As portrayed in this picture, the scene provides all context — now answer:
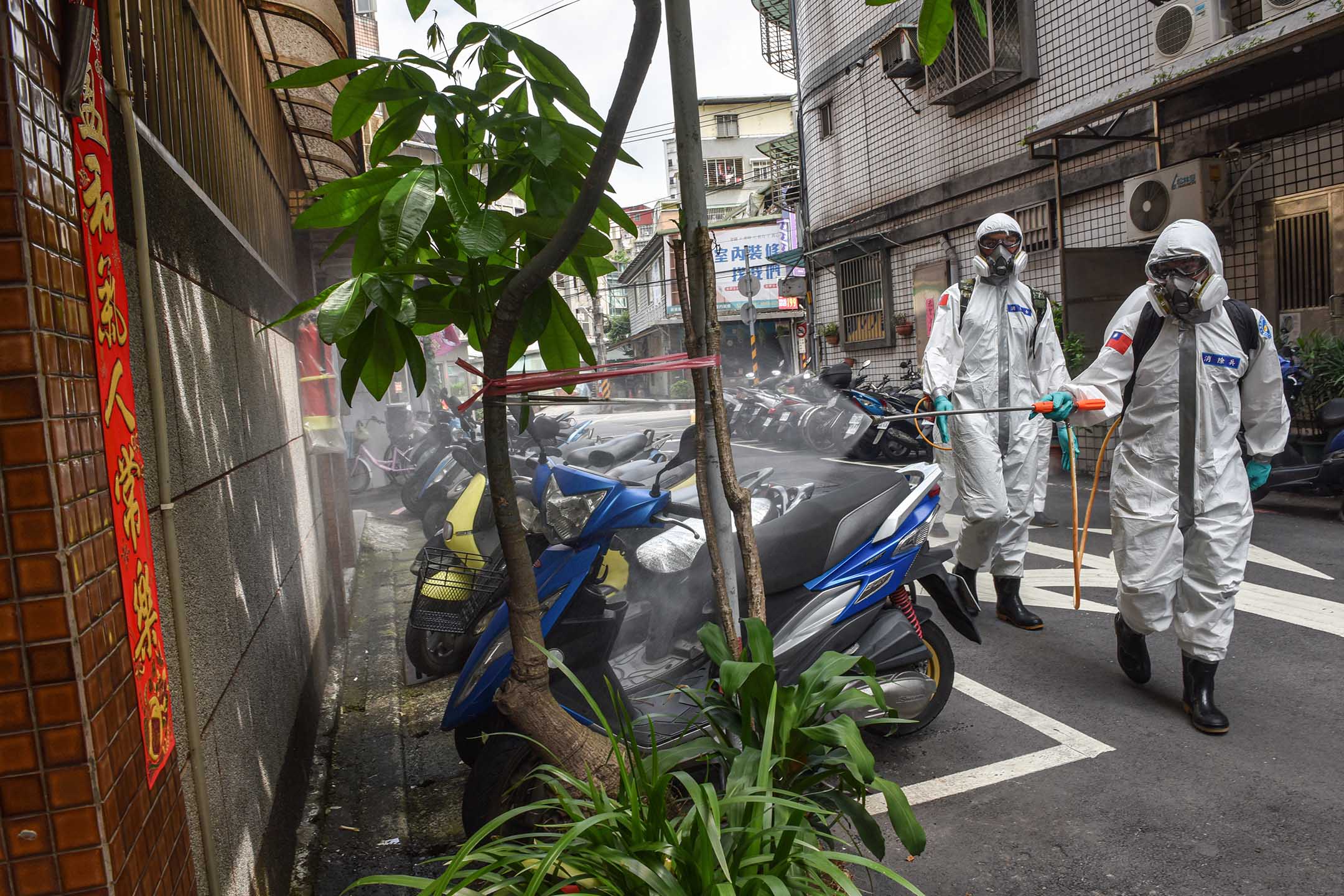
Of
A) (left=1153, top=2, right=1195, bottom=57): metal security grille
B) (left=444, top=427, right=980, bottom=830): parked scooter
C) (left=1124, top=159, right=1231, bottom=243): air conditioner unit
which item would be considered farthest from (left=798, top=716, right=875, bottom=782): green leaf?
(left=1153, top=2, right=1195, bottom=57): metal security grille

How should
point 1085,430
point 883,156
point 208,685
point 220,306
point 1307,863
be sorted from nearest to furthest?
point 208,685 → point 1307,863 → point 220,306 → point 1085,430 → point 883,156

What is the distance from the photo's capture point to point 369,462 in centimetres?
1275

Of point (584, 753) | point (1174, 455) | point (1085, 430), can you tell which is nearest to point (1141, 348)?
point (1174, 455)

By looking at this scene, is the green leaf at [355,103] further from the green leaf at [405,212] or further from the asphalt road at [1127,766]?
the asphalt road at [1127,766]

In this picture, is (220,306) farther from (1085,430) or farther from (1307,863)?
(1085,430)

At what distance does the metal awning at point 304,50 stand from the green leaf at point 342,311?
1.90 m

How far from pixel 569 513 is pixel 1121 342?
2365 mm

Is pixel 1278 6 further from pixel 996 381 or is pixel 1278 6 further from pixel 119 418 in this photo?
pixel 119 418

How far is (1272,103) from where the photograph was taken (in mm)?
8172

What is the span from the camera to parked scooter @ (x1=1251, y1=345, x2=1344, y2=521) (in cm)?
678

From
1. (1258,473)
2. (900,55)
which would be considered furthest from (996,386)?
(900,55)

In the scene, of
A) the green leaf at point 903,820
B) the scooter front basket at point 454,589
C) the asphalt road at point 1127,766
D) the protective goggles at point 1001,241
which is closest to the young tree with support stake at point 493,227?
the green leaf at point 903,820

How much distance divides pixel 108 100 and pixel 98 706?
3.95 ft

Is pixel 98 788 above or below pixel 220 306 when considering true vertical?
below
